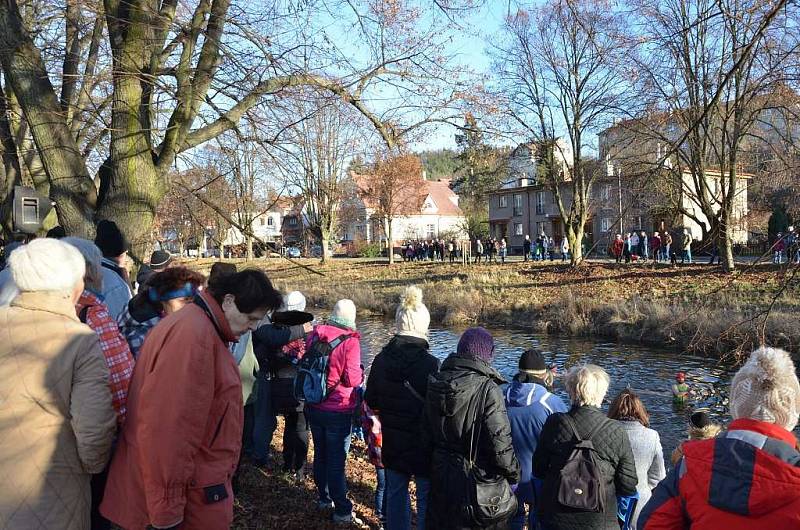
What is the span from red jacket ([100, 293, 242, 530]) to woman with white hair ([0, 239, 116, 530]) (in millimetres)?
137

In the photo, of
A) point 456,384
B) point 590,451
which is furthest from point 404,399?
point 590,451

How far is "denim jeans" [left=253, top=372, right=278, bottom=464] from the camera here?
6.42m

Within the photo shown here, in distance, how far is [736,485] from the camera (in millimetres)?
2031

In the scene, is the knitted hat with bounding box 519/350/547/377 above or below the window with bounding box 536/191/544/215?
below

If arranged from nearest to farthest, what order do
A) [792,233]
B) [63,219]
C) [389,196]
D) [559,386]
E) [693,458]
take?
[693,458] < [792,233] < [63,219] < [559,386] < [389,196]

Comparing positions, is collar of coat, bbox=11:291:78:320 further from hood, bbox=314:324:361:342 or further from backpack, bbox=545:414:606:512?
backpack, bbox=545:414:606:512

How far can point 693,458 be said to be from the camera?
85.4 inches

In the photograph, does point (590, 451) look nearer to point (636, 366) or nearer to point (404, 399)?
point (404, 399)

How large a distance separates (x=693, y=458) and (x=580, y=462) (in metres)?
1.30

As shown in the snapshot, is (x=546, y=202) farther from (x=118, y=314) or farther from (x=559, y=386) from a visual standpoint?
(x=118, y=314)

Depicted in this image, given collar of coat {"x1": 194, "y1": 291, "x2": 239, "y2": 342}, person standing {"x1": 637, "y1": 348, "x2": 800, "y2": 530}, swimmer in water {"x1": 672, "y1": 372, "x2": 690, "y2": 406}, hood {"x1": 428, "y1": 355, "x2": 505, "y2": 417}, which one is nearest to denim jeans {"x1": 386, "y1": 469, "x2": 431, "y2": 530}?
hood {"x1": 428, "y1": 355, "x2": 505, "y2": 417}

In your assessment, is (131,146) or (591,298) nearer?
(131,146)

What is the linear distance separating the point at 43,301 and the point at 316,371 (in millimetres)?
2576

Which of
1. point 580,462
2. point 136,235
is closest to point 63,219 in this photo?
point 136,235
